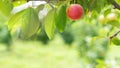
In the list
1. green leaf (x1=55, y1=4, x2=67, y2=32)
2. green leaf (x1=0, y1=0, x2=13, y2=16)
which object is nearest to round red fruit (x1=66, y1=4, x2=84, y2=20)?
green leaf (x1=55, y1=4, x2=67, y2=32)

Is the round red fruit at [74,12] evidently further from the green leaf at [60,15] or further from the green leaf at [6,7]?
the green leaf at [6,7]

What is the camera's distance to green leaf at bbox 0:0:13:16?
3.21ft

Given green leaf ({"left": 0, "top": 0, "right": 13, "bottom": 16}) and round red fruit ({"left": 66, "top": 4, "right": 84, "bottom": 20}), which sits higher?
green leaf ({"left": 0, "top": 0, "right": 13, "bottom": 16})

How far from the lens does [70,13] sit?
0.99m

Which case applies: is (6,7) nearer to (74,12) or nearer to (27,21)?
(27,21)

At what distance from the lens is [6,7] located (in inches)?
38.4

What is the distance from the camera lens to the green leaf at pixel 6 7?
977mm

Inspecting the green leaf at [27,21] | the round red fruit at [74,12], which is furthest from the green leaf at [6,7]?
the round red fruit at [74,12]

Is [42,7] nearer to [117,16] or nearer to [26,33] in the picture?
[26,33]

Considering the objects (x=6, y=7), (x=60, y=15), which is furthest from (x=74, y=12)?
(x=6, y=7)

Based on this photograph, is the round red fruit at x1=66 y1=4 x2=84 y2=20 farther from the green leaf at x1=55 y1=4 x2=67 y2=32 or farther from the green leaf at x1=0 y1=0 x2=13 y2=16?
the green leaf at x1=0 y1=0 x2=13 y2=16

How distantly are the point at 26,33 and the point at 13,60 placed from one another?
6317 millimetres

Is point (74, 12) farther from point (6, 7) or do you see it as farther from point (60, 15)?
point (6, 7)

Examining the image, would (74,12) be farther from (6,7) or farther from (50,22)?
(6,7)
